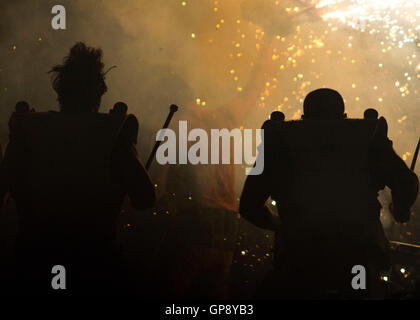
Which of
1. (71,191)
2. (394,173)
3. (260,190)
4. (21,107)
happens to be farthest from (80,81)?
(394,173)

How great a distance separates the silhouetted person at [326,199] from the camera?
1548mm

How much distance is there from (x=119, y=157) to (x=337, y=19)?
19.8ft

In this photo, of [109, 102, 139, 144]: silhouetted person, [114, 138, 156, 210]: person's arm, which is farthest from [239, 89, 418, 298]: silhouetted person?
[109, 102, 139, 144]: silhouetted person

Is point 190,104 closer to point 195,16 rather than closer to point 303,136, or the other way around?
point 195,16

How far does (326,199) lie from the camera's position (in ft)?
5.14

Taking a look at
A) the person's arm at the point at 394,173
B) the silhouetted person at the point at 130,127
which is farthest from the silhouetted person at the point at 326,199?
the silhouetted person at the point at 130,127

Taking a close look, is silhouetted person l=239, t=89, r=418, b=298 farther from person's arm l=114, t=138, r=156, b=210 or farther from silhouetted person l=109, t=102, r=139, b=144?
silhouetted person l=109, t=102, r=139, b=144

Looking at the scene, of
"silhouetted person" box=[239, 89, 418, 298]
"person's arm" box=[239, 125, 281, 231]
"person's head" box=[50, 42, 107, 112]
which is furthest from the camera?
"person's head" box=[50, 42, 107, 112]

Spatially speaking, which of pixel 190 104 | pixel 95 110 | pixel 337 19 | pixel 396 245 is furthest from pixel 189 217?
pixel 337 19

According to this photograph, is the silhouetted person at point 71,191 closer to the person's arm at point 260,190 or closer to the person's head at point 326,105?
the person's arm at point 260,190

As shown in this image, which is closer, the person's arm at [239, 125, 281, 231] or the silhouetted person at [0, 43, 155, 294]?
the silhouetted person at [0, 43, 155, 294]

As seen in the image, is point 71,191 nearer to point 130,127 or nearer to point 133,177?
point 133,177

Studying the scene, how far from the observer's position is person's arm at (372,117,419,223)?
1608mm

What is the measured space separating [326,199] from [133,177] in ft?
2.89
